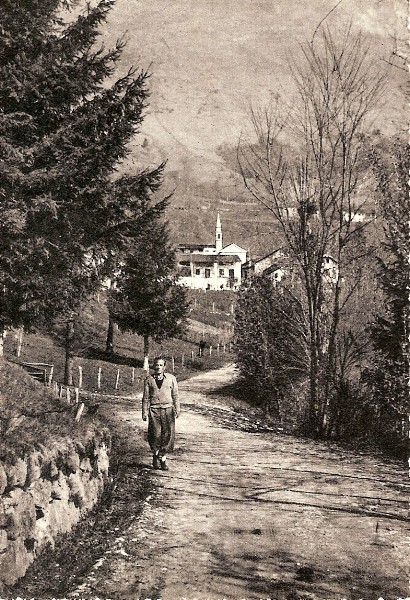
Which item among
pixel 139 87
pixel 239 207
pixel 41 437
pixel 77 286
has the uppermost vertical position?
pixel 239 207

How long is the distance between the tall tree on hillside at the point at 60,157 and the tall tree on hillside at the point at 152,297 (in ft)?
63.7

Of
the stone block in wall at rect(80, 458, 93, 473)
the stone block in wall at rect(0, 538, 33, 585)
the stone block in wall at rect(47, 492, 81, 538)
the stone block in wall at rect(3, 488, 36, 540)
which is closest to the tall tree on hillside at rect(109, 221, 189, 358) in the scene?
the stone block in wall at rect(80, 458, 93, 473)

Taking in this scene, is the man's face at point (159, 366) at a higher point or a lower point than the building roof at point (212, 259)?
lower

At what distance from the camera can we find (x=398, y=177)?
44.3 ft

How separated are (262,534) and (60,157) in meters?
10.0

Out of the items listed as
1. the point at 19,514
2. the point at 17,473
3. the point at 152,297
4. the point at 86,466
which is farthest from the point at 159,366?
the point at 152,297

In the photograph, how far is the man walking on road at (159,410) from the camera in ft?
30.6

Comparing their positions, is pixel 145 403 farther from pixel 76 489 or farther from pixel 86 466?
pixel 76 489

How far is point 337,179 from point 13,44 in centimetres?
833

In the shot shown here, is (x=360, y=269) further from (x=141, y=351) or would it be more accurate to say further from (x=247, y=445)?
(x=141, y=351)

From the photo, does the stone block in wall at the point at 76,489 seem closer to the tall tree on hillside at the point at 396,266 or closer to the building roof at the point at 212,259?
the tall tree on hillside at the point at 396,266

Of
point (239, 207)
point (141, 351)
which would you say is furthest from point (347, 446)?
point (239, 207)

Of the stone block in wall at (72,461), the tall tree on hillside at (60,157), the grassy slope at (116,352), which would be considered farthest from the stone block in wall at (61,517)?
the grassy slope at (116,352)

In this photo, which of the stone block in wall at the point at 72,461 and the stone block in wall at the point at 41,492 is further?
the stone block in wall at the point at 72,461
